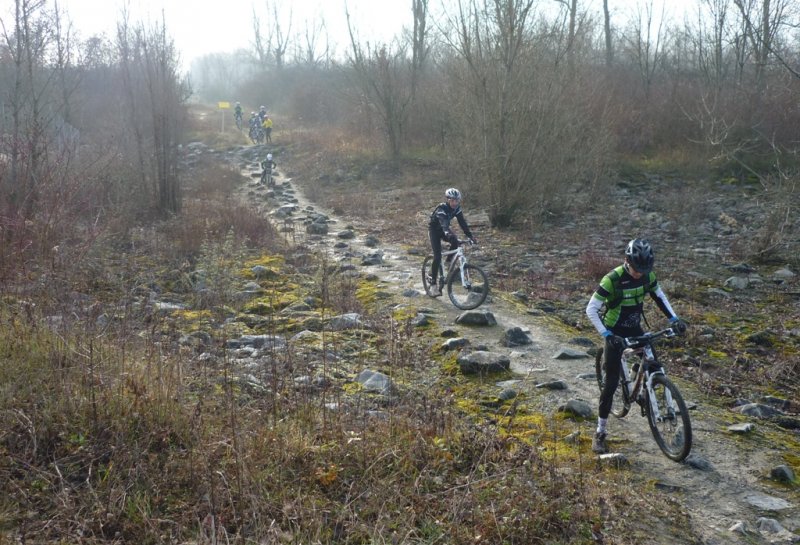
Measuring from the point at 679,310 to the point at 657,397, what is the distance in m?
4.94

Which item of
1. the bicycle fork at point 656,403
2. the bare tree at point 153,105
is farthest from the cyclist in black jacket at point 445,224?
the bare tree at point 153,105

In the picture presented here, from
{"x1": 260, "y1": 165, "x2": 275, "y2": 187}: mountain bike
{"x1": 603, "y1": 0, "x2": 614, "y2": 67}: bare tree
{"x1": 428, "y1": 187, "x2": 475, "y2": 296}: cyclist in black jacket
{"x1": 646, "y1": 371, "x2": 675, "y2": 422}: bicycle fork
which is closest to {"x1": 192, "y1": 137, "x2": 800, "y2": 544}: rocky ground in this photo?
{"x1": 646, "y1": 371, "x2": 675, "y2": 422}: bicycle fork

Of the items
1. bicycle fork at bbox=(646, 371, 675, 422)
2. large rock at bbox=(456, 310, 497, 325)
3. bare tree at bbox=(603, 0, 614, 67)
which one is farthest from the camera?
bare tree at bbox=(603, 0, 614, 67)

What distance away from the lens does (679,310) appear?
9656 mm

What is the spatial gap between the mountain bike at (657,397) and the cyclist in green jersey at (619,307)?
0.16 metres

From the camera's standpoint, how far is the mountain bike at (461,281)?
9.61 meters

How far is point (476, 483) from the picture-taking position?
14.1 ft

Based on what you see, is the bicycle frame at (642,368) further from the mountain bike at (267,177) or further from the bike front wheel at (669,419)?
the mountain bike at (267,177)

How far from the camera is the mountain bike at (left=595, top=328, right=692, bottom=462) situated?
4930mm

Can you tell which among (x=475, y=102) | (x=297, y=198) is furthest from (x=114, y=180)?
(x=475, y=102)

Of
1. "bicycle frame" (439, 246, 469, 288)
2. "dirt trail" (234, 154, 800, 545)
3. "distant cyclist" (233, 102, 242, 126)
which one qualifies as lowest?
"dirt trail" (234, 154, 800, 545)

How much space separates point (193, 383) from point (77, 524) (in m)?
2.00

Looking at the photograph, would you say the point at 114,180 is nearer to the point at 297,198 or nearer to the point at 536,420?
the point at 297,198

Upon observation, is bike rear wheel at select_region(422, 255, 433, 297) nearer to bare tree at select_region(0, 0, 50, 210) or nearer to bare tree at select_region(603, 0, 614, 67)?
bare tree at select_region(0, 0, 50, 210)
